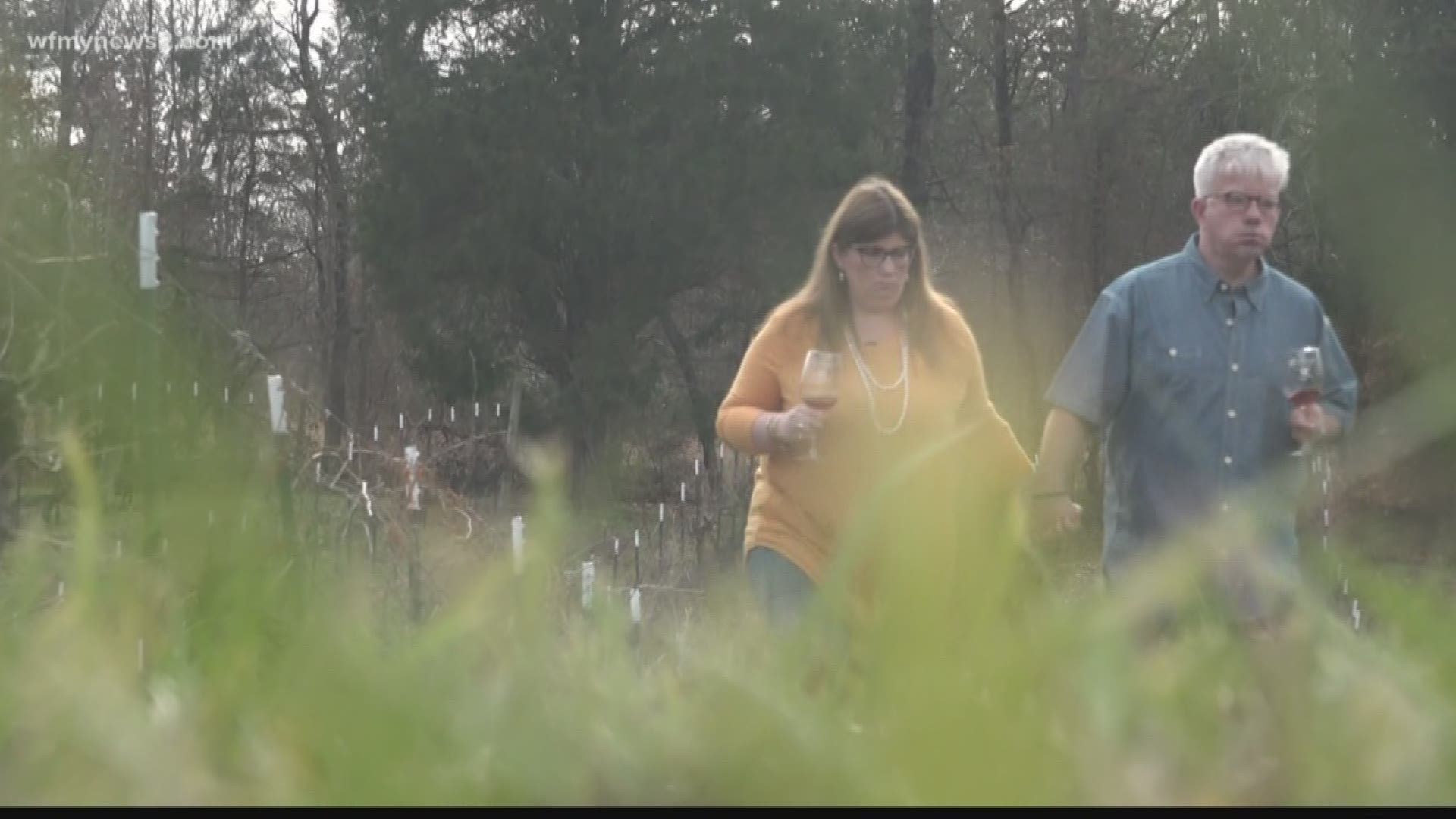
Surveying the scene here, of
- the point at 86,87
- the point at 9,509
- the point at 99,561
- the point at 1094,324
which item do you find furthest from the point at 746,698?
the point at 86,87

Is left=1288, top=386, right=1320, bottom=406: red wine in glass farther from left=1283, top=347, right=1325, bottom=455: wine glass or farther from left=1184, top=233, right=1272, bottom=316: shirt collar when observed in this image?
left=1184, top=233, right=1272, bottom=316: shirt collar

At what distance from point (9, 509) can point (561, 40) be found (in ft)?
83.7

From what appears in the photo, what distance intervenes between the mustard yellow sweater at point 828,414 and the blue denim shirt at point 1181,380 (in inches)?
9.8

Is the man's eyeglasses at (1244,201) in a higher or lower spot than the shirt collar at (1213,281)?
higher

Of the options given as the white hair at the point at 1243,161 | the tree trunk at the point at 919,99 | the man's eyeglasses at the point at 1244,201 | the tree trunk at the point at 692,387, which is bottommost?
the tree trunk at the point at 692,387

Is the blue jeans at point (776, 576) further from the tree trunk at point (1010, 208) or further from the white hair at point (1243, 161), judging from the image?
the tree trunk at point (1010, 208)

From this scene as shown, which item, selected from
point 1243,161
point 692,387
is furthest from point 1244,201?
point 692,387

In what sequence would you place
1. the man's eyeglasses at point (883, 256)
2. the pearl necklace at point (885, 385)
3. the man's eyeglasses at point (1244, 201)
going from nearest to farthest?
the pearl necklace at point (885, 385), the man's eyeglasses at point (1244, 201), the man's eyeglasses at point (883, 256)

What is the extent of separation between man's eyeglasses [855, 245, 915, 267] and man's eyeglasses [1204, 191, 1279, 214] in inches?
29.2

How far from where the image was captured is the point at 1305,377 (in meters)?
4.51

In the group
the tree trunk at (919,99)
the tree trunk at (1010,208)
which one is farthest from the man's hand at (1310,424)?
the tree trunk at (919,99)

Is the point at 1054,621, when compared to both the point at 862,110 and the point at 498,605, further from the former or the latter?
the point at 862,110

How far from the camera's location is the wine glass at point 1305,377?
450 centimetres

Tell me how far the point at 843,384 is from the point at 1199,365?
0.83 metres
